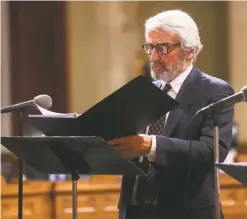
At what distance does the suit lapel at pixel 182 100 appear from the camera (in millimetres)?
2414

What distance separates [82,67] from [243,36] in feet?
5.86

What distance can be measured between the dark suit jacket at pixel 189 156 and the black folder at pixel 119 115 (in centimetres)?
21

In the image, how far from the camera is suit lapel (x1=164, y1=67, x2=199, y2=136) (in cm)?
241

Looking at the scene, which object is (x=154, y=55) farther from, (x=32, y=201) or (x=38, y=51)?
(x=38, y=51)

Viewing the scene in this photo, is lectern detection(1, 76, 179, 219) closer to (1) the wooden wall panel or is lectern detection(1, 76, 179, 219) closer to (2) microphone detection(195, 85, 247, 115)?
(2) microphone detection(195, 85, 247, 115)

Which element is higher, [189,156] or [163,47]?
[163,47]

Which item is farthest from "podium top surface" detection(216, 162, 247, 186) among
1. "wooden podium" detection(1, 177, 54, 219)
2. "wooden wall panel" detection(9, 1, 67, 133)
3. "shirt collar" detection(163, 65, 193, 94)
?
"wooden wall panel" detection(9, 1, 67, 133)

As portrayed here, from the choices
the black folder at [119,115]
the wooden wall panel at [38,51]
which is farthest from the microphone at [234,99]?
the wooden wall panel at [38,51]

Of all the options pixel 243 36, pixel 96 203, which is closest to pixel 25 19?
pixel 243 36

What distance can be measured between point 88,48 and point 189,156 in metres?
4.85

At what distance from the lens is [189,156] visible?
232 cm

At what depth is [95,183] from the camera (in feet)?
15.0

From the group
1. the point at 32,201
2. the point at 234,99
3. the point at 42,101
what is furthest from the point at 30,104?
the point at 32,201

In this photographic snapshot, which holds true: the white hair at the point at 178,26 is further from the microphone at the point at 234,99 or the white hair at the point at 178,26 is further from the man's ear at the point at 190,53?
the microphone at the point at 234,99
